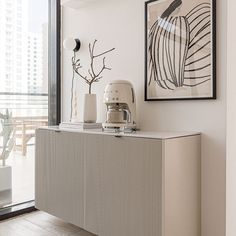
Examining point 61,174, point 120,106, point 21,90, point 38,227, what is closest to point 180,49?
point 120,106

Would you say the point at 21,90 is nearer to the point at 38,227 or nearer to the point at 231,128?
the point at 38,227

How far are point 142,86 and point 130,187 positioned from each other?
849 millimetres

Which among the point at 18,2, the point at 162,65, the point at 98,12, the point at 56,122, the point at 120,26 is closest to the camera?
the point at 162,65

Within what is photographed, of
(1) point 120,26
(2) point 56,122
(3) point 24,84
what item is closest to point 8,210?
(2) point 56,122

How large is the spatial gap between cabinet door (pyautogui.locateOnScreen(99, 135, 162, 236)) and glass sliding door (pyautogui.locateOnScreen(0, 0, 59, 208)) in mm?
1258

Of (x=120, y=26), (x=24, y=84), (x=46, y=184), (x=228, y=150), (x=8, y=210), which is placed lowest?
(x=8, y=210)

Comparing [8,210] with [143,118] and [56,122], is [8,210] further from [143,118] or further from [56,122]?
[143,118]

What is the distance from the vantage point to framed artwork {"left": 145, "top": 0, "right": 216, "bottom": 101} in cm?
200

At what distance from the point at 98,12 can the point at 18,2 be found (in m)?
0.86

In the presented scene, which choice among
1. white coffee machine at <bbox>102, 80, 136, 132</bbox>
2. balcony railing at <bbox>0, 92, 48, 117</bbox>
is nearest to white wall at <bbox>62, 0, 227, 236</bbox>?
white coffee machine at <bbox>102, 80, 136, 132</bbox>

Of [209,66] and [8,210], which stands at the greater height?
[209,66]

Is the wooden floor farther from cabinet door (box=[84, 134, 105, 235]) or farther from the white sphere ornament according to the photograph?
the white sphere ornament

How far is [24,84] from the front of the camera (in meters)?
2.99

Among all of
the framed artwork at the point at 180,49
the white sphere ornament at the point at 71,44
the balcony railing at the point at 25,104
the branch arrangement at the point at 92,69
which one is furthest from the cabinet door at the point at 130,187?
the balcony railing at the point at 25,104
